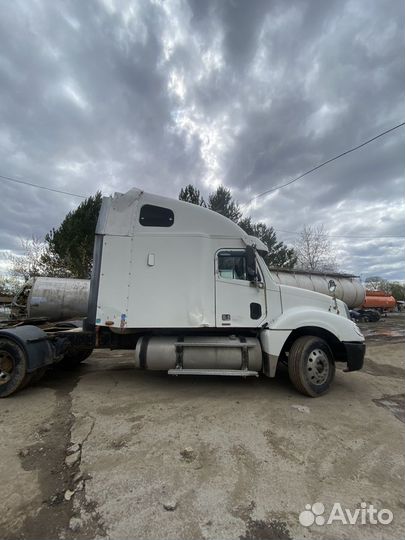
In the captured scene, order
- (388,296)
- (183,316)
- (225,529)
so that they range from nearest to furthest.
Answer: (225,529)
(183,316)
(388,296)

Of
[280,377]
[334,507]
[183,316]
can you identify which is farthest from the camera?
[280,377]

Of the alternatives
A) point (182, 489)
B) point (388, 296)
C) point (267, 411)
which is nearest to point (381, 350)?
point (267, 411)

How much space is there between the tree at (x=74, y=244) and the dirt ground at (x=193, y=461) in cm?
1700

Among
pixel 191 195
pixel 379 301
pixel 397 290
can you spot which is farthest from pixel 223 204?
pixel 397 290

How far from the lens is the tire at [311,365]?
455cm

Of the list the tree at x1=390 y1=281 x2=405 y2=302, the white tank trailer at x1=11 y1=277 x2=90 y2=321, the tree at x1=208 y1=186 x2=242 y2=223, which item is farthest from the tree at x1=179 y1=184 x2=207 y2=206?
the tree at x1=390 y1=281 x2=405 y2=302

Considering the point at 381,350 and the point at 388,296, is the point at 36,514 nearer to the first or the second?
the point at 381,350

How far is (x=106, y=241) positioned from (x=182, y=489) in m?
3.84

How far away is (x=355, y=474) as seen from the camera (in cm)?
274

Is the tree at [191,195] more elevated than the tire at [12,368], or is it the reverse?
the tree at [191,195]

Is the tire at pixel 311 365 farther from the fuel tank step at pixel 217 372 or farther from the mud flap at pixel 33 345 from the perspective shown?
the mud flap at pixel 33 345

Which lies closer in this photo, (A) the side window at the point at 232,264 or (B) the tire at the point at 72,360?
(A) the side window at the point at 232,264

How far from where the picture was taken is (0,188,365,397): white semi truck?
4715 mm

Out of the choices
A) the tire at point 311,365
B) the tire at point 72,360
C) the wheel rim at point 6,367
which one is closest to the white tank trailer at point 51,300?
the tire at point 72,360
